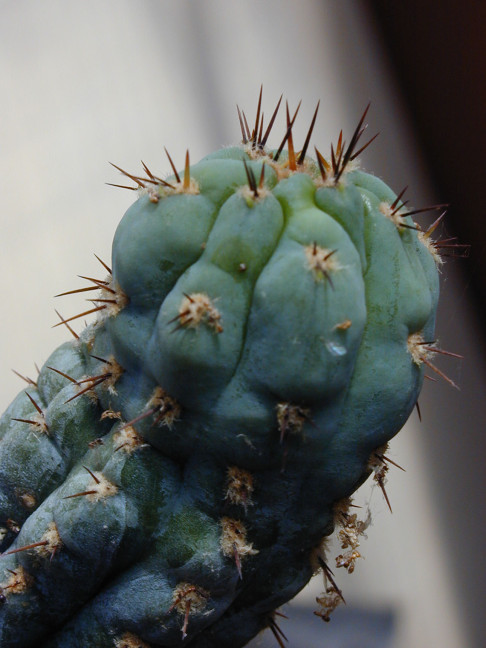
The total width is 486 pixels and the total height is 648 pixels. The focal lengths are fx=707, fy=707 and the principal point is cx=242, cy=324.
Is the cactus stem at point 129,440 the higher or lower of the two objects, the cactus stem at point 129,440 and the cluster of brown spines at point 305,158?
the lower

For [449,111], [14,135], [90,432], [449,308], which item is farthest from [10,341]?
[449,111]

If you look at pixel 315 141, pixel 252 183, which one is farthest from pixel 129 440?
pixel 315 141

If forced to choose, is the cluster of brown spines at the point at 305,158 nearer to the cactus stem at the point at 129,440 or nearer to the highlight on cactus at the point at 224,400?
the highlight on cactus at the point at 224,400

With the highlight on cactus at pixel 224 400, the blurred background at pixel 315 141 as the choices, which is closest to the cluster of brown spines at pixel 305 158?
the highlight on cactus at pixel 224 400

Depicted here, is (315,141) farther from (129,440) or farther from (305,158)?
(129,440)

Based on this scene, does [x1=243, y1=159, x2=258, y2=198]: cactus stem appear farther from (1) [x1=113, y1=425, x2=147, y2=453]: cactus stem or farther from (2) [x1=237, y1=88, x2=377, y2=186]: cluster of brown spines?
(1) [x1=113, y1=425, x2=147, y2=453]: cactus stem

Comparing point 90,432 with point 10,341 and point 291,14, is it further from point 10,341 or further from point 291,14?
point 291,14

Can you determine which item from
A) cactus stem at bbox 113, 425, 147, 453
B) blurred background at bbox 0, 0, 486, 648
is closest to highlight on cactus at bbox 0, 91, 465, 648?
cactus stem at bbox 113, 425, 147, 453

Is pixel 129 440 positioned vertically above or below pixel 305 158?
below
